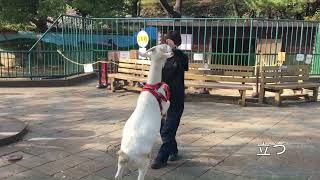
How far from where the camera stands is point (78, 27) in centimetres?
1341

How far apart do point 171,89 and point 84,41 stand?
922 centimetres

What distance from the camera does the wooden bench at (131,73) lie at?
423 inches

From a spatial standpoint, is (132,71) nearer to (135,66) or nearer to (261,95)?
(135,66)

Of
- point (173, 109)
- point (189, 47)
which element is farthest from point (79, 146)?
point (189, 47)

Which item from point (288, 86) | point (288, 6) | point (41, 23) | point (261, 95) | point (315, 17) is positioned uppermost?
point (288, 6)

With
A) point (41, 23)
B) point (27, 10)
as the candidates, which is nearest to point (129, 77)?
point (27, 10)

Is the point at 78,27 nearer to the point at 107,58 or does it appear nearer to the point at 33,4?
the point at 107,58

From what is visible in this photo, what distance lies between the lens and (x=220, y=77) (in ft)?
33.0

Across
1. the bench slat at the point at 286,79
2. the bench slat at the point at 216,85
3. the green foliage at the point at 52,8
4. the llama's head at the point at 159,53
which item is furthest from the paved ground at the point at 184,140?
the green foliage at the point at 52,8

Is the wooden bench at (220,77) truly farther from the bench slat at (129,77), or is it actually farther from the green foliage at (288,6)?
the green foliage at (288,6)

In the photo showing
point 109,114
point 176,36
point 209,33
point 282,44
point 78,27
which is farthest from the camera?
point 209,33

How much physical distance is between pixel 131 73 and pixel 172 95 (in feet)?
20.3

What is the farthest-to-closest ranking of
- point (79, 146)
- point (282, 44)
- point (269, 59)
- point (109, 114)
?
point (282, 44) < point (269, 59) < point (109, 114) < point (79, 146)

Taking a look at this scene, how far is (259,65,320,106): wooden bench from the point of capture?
9555 mm
